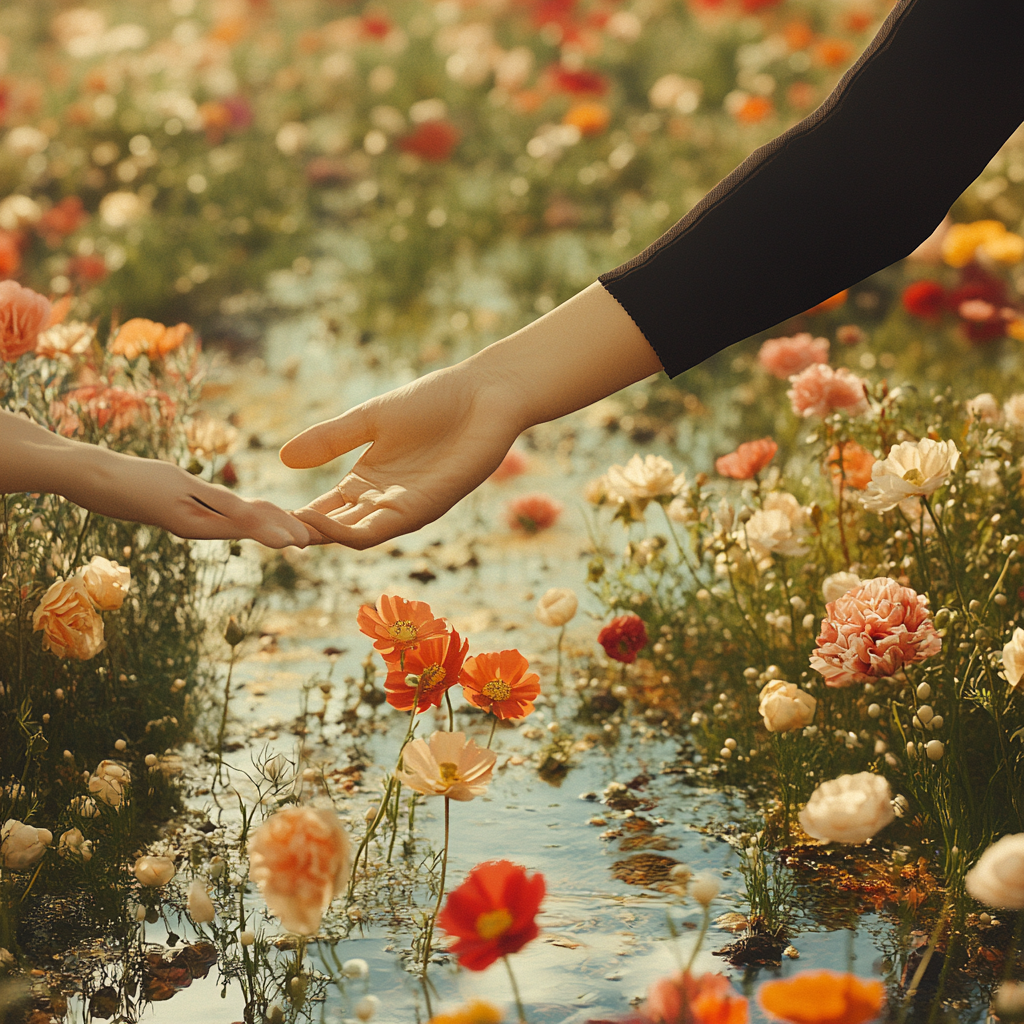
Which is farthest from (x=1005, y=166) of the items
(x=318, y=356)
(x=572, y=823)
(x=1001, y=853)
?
(x=1001, y=853)

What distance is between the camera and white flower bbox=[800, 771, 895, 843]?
4.28 feet

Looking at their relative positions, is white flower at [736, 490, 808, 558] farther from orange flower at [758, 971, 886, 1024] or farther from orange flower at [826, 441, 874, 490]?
orange flower at [758, 971, 886, 1024]

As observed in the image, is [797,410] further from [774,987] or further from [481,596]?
[774,987]

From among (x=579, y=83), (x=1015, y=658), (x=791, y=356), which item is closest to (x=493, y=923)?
(x=1015, y=658)

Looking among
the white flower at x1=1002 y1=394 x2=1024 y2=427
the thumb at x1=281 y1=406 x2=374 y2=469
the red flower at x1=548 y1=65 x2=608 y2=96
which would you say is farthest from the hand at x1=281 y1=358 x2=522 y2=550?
the red flower at x1=548 y1=65 x2=608 y2=96

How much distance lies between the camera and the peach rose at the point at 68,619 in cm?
182

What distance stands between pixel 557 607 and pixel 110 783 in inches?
32.7

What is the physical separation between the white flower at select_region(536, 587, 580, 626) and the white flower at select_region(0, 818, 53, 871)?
A: 0.94 m

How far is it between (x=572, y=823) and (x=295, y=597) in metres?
1.11

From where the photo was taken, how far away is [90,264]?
443cm

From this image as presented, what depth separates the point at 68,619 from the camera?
5.99 feet

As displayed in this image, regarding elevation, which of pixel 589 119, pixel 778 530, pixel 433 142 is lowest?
pixel 778 530

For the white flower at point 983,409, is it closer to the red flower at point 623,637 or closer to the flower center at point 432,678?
the red flower at point 623,637

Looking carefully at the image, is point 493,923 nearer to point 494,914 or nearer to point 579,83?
point 494,914
